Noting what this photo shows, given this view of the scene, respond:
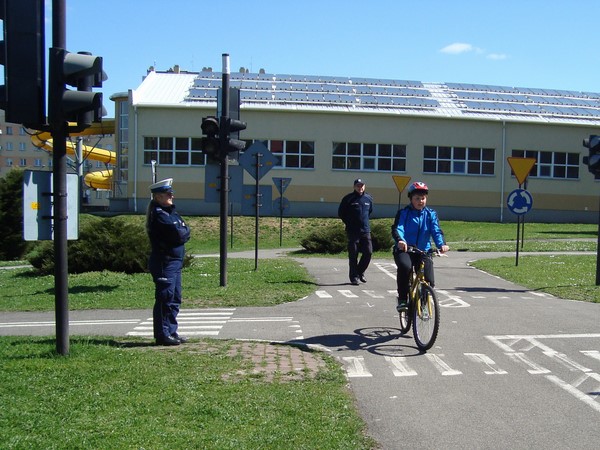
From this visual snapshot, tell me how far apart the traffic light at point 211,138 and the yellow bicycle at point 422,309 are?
18.8 ft

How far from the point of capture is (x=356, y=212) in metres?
13.8

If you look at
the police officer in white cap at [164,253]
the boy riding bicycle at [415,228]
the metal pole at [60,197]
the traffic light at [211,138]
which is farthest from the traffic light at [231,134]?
the metal pole at [60,197]

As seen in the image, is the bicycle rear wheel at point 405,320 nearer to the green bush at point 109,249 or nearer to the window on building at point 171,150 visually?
the green bush at point 109,249

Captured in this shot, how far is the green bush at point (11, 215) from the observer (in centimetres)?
2514

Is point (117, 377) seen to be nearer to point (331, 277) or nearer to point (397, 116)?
point (331, 277)

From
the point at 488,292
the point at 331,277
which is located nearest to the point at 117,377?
the point at 488,292

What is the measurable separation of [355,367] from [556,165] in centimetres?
4282

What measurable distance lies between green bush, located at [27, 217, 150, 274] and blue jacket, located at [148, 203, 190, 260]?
8816mm

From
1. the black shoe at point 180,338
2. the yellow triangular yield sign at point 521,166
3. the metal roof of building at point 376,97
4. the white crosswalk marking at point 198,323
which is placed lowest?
the white crosswalk marking at point 198,323

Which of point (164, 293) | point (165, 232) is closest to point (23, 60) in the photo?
point (165, 232)

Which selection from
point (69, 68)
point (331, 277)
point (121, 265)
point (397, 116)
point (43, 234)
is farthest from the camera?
point (397, 116)

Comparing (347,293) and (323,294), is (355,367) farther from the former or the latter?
(347,293)

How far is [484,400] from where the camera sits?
585 centimetres

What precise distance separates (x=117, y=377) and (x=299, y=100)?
3977 centimetres
